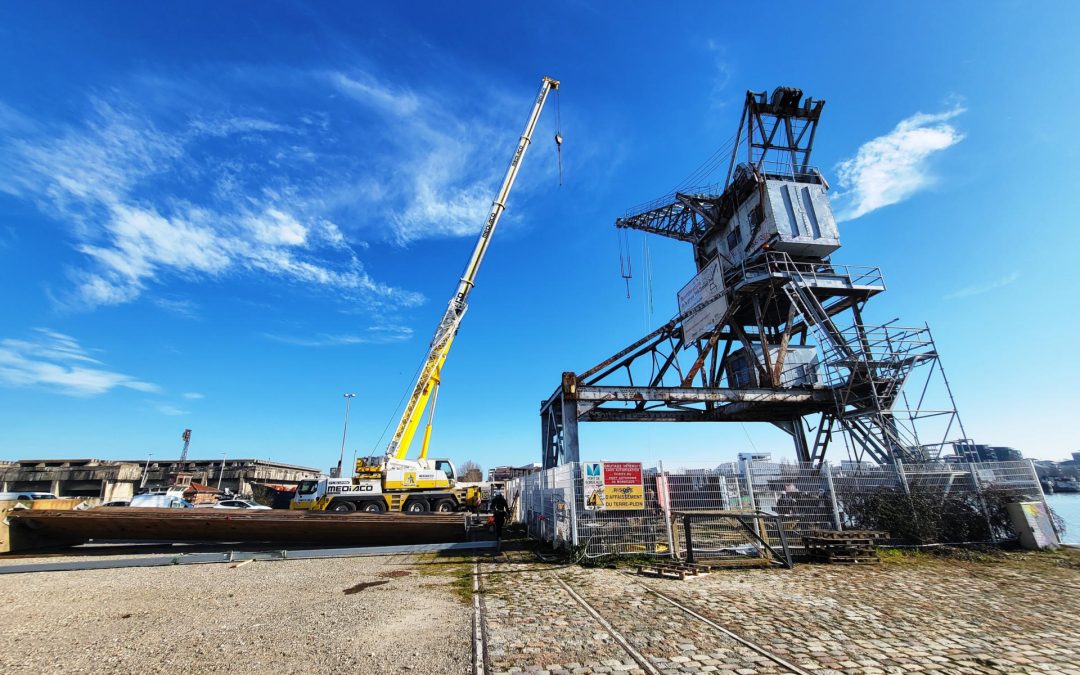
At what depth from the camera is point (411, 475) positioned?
1981 centimetres

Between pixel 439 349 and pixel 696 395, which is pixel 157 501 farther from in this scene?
pixel 696 395

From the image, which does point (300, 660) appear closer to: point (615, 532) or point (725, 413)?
point (615, 532)

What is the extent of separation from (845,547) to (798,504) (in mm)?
1405

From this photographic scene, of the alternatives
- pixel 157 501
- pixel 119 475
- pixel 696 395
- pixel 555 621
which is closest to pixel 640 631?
pixel 555 621

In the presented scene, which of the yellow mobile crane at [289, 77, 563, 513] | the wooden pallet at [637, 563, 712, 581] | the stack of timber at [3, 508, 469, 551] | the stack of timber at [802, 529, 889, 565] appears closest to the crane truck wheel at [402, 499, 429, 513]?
the yellow mobile crane at [289, 77, 563, 513]

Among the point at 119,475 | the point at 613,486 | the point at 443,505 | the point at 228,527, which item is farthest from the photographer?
the point at 119,475

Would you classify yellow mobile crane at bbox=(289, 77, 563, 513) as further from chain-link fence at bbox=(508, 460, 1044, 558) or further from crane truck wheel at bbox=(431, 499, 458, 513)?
chain-link fence at bbox=(508, 460, 1044, 558)

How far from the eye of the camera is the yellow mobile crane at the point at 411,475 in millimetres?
19172

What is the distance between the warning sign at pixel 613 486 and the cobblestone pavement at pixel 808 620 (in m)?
1.70

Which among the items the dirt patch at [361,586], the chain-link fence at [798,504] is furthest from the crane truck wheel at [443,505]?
the dirt patch at [361,586]

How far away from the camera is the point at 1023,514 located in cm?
1039

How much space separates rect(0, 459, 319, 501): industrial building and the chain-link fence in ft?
216

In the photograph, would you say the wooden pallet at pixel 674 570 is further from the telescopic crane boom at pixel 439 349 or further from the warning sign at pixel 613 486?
the telescopic crane boom at pixel 439 349

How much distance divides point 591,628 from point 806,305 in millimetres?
16907
